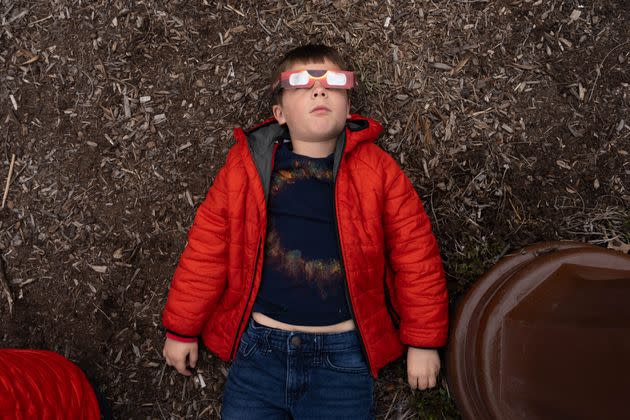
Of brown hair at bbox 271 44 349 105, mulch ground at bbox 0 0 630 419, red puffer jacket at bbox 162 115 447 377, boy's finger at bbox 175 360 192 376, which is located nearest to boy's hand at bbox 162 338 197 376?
boy's finger at bbox 175 360 192 376

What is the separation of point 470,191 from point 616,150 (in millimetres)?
Answer: 837

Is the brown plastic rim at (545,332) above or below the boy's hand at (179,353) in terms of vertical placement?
above

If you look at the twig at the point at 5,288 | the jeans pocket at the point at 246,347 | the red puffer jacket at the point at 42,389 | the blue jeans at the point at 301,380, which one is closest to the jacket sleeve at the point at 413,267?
the blue jeans at the point at 301,380

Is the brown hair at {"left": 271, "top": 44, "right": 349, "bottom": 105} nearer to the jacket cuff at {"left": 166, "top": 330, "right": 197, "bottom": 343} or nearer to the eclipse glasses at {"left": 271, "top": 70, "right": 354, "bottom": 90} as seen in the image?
the eclipse glasses at {"left": 271, "top": 70, "right": 354, "bottom": 90}

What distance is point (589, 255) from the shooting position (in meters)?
2.21

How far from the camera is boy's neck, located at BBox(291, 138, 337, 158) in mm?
2701

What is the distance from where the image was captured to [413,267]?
2613mm

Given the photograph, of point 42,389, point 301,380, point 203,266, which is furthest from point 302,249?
point 42,389

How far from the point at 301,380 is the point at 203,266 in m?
0.73

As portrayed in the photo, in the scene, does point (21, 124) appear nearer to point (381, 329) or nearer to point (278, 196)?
point (278, 196)

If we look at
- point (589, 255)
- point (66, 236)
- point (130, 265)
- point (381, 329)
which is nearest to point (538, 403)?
point (589, 255)

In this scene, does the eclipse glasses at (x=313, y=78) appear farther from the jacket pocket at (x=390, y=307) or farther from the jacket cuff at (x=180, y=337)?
the jacket cuff at (x=180, y=337)

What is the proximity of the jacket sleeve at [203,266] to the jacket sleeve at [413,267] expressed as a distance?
2.68 ft

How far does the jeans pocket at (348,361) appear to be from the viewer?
262 centimetres
